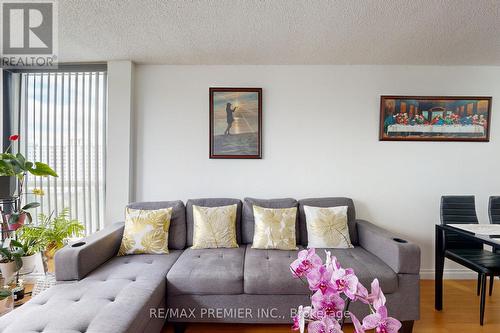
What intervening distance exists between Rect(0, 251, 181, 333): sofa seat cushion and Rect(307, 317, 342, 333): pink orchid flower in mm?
1034

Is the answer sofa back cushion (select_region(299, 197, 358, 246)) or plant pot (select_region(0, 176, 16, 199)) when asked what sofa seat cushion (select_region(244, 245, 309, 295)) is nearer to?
sofa back cushion (select_region(299, 197, 358, 246))

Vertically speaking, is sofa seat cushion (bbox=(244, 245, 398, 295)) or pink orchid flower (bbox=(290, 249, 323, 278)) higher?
pink orchid flower (bbox=(290, 249, 323, 278))

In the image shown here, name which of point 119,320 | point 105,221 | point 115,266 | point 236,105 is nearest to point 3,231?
point 105,221

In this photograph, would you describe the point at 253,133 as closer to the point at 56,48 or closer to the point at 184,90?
the point at 184,90

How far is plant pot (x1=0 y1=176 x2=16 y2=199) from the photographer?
75.3 inches

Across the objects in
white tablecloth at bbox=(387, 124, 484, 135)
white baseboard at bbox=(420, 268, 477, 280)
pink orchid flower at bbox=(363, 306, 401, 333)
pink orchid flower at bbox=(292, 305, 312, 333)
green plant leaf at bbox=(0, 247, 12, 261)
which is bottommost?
white baseboard at bbox=(420, 268, 477, 280)

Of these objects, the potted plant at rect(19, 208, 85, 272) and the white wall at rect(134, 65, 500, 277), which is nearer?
the potted plant at rect(19, 208, 85, 272)

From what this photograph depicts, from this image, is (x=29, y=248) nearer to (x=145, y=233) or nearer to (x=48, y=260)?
(x=48, y=260)

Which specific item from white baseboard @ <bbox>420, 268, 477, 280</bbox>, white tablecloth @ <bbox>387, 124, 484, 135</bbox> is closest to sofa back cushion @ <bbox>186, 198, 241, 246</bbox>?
white tablecloth @ <bbox>387, 124, 484, 135</bbox>

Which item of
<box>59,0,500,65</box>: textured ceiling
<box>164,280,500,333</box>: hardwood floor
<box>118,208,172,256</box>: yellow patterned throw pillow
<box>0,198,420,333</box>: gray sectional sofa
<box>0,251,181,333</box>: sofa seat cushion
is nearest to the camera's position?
<box>0,251,181,333</box>: sofa seat cushion

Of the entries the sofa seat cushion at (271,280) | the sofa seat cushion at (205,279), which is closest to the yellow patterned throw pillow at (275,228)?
the sofa seat cushion at (271,280)

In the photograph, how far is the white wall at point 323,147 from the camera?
8.63ft

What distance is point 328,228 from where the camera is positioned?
2.21 meters

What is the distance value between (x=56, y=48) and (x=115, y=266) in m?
2.24
